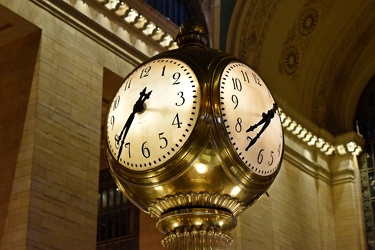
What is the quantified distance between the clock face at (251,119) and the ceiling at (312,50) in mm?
11413

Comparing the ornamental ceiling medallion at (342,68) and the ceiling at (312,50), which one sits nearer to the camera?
the ceiling at (312,50)

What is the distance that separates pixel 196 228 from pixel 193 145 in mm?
191

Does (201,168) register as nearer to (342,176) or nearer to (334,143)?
(342,176)

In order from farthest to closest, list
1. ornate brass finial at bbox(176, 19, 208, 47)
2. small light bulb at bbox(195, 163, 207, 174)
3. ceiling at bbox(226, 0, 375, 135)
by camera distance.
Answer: ceiling at bbox(226, 0, 375, 135) → ornate brass finial at bbox(176, 19, 208, 47) → small light bulb at bbox(195, 163, 207, 174)

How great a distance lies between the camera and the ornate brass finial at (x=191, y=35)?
2.12m

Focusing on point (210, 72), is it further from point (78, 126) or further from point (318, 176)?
point (318, 176)

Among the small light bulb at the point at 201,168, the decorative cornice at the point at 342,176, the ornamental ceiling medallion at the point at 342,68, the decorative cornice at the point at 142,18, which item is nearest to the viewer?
the small light bulb at the point at 201,168

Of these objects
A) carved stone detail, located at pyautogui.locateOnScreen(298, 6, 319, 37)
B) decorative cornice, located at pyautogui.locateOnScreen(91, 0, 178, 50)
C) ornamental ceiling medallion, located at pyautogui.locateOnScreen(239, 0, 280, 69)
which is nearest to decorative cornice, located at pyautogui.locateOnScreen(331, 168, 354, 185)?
carved stone detail, located at pyautogui.locateOnScreen(298, 6, 319, 37)

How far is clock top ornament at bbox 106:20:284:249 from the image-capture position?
70.4 inches

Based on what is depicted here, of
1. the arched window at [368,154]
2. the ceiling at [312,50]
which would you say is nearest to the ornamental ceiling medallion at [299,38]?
the ceiling at [312,50]

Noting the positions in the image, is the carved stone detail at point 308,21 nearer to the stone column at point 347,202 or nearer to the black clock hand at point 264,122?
the stone column at point 347,202

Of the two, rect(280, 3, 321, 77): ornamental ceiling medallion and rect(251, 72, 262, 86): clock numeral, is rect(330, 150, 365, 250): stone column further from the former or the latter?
rect(251, 72, 262, 86): clock numeral

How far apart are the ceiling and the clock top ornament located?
1148cm

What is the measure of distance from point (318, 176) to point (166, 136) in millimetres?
13845
